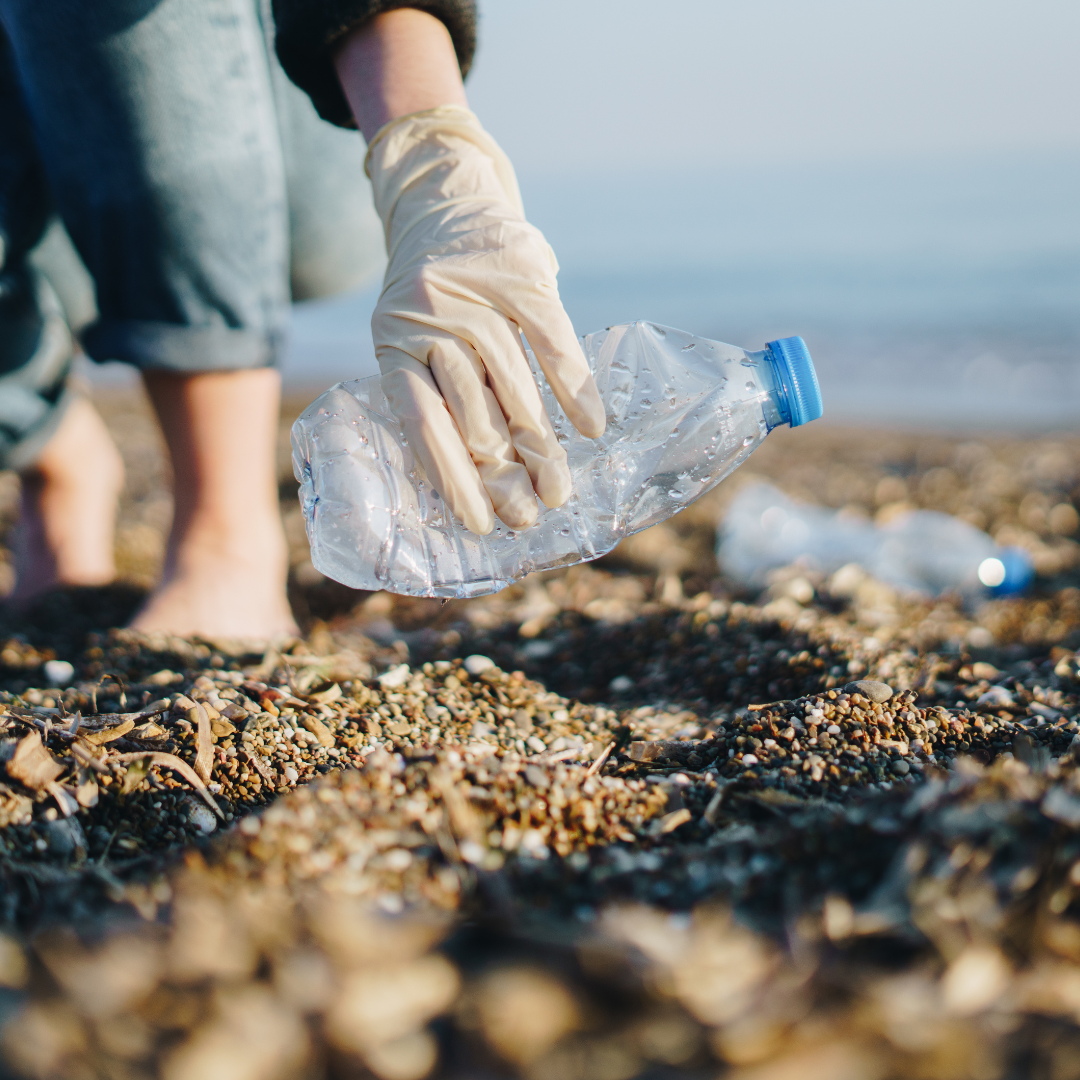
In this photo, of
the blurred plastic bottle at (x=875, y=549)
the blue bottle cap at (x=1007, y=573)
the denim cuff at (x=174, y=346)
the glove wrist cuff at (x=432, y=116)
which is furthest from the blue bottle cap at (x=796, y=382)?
the blue bottle cap at (x=1007, y=573)

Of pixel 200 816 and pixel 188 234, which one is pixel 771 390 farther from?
pixel 188 234

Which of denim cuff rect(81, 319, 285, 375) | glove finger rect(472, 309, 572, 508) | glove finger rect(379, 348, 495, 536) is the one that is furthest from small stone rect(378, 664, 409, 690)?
denim cuff rect(81, 319, 285, 375)

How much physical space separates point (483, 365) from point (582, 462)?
403 millimetres

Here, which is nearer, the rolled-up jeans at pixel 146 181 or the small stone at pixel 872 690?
the small stone at pixel 872 690

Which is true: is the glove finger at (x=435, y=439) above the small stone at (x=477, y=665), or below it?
above

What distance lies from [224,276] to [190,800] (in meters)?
1.33

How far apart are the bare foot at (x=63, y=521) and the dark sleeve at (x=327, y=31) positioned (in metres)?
1.43

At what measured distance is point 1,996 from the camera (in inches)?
28.4

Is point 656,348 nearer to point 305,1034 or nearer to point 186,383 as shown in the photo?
point 186,383

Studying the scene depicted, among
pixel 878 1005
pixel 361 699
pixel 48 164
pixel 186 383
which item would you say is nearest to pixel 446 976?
pixel 878 1005

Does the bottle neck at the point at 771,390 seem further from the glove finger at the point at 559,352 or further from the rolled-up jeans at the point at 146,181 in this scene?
the rolled-up jeans at the point at 146,181

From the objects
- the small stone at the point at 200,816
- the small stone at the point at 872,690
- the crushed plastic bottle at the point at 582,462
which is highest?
the crushed plastic bottle at the point at 582,462

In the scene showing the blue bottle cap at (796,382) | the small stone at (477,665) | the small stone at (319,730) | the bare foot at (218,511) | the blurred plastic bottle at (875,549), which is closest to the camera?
the small stone at (319,730)

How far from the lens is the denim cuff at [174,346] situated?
1995mm
